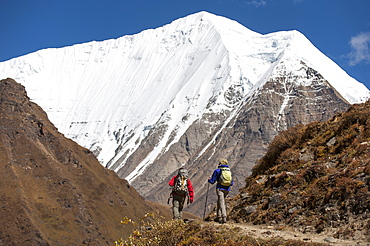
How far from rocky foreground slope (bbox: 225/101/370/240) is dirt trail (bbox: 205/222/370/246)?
0.26 m

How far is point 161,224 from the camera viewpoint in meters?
14.2

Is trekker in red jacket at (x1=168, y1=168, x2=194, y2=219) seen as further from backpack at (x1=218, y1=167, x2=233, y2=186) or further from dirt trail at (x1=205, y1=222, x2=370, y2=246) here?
dirt trail at (x1=205, y1=222, x2=370, y2=246)

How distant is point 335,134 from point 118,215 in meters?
111

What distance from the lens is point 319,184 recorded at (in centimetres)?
1627

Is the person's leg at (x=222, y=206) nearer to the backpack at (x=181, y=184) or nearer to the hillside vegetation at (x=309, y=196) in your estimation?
the hillside vegetation at (x=309, y=196)

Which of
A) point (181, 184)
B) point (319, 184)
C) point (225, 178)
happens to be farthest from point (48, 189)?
point (319, 184)

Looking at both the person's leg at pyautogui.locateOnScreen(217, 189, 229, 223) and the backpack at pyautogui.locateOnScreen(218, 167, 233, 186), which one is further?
the backpack at pyautogui.locateOnScreen(218, 167, 233, 186)

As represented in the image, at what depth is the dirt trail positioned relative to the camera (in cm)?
1264

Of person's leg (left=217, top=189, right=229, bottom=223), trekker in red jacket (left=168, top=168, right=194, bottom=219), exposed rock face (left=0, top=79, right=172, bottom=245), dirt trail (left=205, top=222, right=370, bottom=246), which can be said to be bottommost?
dirt trail (left=205, top=222, right=370, bottom=246)

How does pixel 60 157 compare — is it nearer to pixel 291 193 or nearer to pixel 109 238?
pixel 109 238

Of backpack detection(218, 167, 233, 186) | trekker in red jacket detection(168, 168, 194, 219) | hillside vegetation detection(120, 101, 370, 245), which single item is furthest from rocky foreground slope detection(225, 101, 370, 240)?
trekker in red jacket detection(168, 168, 194, 219)

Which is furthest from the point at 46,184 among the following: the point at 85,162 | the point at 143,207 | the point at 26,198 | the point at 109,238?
the point at 143,207

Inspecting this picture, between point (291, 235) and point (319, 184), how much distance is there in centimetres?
275

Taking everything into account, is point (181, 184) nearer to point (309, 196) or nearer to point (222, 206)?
point (222, 206)
